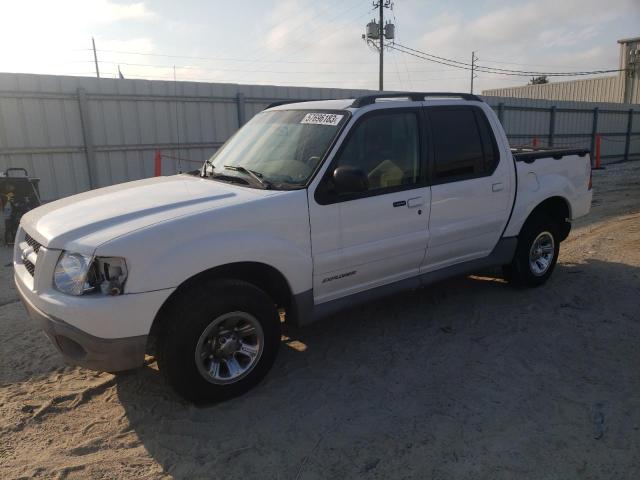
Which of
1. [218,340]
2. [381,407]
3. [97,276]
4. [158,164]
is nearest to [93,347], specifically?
[97,276]

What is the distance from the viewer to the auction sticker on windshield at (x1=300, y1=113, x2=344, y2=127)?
3.82 meters

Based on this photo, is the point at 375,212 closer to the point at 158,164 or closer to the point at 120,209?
the point at 120,209

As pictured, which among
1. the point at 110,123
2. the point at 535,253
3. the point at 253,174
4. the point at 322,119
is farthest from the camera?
the point at 110,123

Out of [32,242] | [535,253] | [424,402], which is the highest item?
[32,242]

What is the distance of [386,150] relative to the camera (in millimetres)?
3965

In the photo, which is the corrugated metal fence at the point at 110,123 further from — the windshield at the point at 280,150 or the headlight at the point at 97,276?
the headlight at the point at 97,276

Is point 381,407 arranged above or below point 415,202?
below

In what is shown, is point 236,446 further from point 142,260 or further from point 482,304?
point 482,304

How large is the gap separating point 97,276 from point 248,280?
1.00 metres

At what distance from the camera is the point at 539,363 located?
3816 mm

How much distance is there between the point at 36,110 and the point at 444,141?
872 cm

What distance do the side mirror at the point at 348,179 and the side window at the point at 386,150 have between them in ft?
0.63

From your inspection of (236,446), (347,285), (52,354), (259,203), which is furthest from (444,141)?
(52,354)

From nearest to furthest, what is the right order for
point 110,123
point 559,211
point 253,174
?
point 253,174, point 559,211, point 110,123
